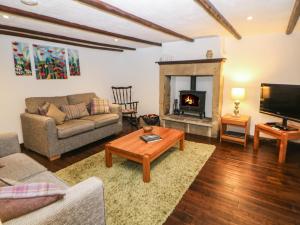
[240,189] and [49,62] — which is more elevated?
[49,62]

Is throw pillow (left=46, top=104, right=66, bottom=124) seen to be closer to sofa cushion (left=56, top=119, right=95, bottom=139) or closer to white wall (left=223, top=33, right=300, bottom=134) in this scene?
sofa cushion (left=56, top=119, right=95, bottom=139)

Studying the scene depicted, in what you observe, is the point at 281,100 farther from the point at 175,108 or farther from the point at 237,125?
the point at 175,108

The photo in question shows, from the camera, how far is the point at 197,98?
4.51 m

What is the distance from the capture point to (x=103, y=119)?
3840 millimetres

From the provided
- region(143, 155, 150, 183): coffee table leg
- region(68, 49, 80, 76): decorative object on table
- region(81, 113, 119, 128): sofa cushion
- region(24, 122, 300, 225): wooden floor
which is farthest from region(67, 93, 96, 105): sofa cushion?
region(143, 155, 150, 183): coffee table leg

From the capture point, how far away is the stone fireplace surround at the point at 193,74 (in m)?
4.00

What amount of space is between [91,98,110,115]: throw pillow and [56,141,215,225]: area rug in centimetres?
113

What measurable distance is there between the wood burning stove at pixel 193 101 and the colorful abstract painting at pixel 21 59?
11.0 ft

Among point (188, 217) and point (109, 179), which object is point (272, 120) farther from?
point (109, 179)

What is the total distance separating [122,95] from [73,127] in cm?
266

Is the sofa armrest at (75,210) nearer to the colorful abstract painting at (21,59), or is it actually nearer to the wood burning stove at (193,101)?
the colorful abstract painting at (21,59)

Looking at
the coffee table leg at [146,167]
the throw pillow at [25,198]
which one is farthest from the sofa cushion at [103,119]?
the throw pillow at [25,198]

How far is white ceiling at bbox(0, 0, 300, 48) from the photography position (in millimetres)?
2090

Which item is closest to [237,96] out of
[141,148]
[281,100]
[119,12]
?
[281,100]
